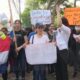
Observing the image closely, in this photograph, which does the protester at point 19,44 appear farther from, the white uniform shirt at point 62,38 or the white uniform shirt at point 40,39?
the white uniform shirt at point 62,38

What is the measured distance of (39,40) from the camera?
797 centimetres

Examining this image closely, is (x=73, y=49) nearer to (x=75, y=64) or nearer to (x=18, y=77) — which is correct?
(x=75, y=64)

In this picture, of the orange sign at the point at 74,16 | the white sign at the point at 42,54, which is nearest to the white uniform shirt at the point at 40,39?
the white sign at the point at 42,54

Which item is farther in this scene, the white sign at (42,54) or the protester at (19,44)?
the protester at (19,44)

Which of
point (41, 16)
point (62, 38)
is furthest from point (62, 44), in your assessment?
point (41, 16)

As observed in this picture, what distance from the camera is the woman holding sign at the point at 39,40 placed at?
7796 mm

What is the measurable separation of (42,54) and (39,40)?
1.30 feet

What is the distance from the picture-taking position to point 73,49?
1001 cm

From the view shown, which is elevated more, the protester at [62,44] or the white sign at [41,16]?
the white sign at [41,16]

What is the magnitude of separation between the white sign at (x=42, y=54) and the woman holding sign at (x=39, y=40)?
0.45ft

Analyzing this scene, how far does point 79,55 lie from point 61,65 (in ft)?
5.54

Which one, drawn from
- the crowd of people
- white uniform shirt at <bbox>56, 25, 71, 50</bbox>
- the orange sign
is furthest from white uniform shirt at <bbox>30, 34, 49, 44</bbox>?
the orange sign

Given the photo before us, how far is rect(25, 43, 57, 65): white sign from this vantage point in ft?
26.7

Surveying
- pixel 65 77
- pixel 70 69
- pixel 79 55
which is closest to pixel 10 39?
pixel 65 77
